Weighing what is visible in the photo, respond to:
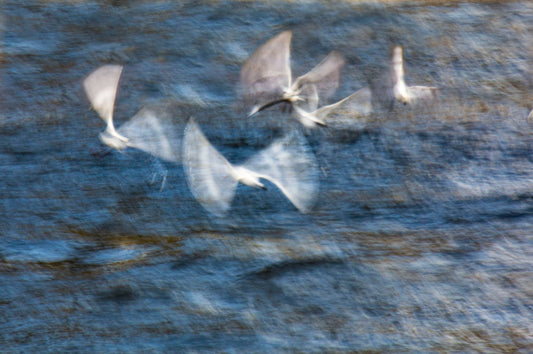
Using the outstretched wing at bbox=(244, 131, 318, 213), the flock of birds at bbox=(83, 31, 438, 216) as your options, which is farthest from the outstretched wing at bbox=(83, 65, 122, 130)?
the outstretched wing at bbox=(244, 131, 318, 213)

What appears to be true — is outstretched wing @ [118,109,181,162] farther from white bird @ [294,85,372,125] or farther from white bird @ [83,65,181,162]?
white bird @ [294,85,372,125]

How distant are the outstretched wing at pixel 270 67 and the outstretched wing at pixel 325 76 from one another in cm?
2

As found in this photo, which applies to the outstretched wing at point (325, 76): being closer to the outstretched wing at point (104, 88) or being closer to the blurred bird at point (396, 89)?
the blurred bird at point (396, 89)

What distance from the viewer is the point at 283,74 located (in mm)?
734

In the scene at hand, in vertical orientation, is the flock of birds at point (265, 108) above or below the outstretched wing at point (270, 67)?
below

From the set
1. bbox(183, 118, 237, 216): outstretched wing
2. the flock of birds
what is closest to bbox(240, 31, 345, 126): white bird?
the flock of birds

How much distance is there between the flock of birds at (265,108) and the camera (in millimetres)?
733

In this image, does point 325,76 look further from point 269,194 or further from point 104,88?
point 104,88

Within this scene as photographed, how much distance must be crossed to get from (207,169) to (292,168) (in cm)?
13

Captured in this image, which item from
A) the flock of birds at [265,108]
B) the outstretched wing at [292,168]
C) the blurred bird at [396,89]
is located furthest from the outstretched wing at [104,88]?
the blurred bird at [396,89]

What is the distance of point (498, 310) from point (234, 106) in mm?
515

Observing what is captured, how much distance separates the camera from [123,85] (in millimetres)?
737

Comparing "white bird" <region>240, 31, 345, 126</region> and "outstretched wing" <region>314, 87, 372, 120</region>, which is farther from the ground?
"white bird" <region>240, 31, 345, 126</region>

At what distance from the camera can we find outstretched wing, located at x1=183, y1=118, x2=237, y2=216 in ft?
2.42
